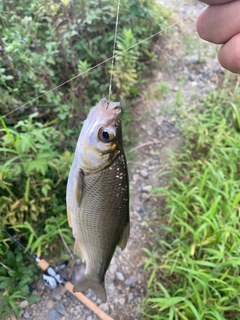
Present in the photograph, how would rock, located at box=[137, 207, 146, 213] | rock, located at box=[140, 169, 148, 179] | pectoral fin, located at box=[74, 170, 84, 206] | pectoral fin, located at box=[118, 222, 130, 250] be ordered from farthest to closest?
rock, located at box=[140, 169, 148, 179] → rock, located at box=[137, 207, 146, 213] → pectoral fin, located at box=[118, 222, 130, 250] → pectoral fin, located at box=[74, 170, 84, 206]

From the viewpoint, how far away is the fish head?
1.26 metres

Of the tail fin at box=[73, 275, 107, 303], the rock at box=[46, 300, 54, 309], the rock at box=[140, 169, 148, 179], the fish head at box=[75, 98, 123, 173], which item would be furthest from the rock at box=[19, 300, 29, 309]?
the rock at box=[140, 169, 148, 179]

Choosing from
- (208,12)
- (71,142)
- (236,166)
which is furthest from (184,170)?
(208,12)

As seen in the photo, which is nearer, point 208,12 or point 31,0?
point 208,12

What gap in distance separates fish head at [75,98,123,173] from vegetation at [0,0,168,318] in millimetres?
713

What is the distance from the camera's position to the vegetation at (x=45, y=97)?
7.44ft

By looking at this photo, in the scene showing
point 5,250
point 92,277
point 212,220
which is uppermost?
point 92,277

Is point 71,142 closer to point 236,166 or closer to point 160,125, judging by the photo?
point 160,125

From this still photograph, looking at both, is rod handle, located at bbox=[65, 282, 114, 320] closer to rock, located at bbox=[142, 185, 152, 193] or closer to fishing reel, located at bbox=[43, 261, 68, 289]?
fishing reel, located at bbox=[43, 261, 68, 289]

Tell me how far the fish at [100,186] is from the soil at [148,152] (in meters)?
0.86

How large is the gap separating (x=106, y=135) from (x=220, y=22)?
2.19 feet

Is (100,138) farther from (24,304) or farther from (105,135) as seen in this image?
(24,304)

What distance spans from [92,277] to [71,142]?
58.0 inches

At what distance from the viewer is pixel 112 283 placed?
2.53m
